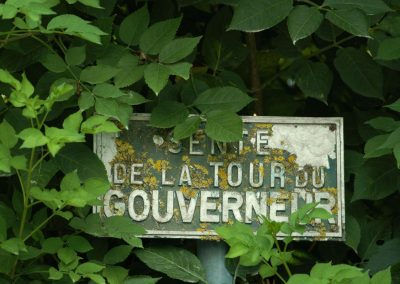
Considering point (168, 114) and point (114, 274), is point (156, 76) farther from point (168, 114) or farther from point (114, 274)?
point (114, 274)

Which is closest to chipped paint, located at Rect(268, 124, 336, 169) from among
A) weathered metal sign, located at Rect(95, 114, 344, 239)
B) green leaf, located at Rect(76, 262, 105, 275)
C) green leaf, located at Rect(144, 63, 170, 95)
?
weathered metal sign, located at Rect(95, 114, 344, 239)

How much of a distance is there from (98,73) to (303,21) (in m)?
0.51

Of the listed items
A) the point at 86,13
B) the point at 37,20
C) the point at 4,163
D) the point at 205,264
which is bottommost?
the point at 205,264

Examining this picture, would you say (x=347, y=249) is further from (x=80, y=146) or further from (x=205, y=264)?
(x=80, y=146)

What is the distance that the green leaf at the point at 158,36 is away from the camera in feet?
7.34

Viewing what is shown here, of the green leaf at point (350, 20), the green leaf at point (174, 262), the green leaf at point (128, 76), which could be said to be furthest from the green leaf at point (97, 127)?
the green leaf at point (350, 20)

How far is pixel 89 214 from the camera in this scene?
7.23ft

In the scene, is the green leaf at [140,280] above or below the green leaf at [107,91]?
below

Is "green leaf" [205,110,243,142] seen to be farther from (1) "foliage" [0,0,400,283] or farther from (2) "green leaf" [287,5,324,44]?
(2) "green leaf" [287,5,324,44]

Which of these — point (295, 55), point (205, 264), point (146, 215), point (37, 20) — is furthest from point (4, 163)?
point (295, 55)

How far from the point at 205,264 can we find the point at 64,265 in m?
0.39

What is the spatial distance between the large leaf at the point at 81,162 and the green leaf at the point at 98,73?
0.18 meters

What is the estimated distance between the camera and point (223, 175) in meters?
2.25

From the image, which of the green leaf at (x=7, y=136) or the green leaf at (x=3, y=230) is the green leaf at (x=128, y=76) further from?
the green leaf at (x=3, y=230)
